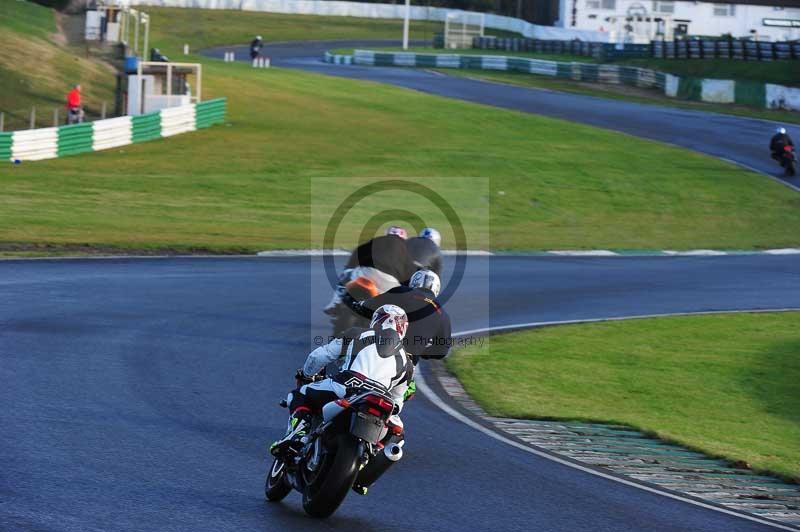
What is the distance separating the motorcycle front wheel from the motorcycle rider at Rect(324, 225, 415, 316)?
4.19 metres

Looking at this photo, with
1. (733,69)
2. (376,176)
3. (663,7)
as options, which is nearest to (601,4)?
(663,7)

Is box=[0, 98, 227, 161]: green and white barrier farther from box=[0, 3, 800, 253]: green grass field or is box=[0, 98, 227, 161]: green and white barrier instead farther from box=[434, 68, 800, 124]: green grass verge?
box=[434, 68, 800, 124]: green grass verge

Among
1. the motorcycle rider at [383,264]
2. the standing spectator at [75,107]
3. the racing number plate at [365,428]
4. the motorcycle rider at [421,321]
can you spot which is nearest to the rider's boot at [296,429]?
the racing number plate at [365,428]

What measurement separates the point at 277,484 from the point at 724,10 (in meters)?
82.8

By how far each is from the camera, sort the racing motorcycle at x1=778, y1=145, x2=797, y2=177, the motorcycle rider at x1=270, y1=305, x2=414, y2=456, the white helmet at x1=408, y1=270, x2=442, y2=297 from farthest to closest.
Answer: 1. the racing motorcycle at x1=778, y1=145, x2=797, y2=177
2. the white helmet at x1=408, y1=270, x2=442, y2=297
3. the motorcycle rider at x1=270, y1=305, x2=414, y2=456

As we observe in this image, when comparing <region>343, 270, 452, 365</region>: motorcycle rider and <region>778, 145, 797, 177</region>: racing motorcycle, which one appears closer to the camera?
<region>343, 270, 452, 365</region>: motorcycle rider

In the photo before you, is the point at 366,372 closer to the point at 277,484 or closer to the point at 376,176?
the point at 277,484

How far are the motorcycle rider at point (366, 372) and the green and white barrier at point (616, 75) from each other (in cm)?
5059

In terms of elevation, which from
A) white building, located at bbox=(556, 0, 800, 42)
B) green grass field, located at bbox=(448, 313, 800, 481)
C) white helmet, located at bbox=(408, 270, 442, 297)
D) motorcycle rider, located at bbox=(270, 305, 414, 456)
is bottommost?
green grass field, located at bbox=(448, 313, 800, 481)

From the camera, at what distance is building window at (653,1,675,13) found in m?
83.8

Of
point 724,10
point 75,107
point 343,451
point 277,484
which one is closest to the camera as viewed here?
point 343,451

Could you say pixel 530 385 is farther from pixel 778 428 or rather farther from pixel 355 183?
pixel 355 183

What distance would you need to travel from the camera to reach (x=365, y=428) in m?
7.18

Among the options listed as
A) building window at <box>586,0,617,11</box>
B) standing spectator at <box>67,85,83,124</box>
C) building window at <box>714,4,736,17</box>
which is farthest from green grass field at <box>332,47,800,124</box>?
standing spectator at <box>67,85,83,124</box>
